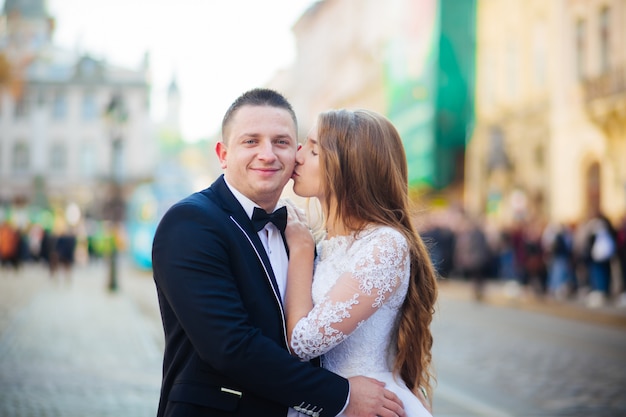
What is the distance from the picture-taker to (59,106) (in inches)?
3452

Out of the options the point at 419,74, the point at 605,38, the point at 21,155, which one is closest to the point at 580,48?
the point at 605,38

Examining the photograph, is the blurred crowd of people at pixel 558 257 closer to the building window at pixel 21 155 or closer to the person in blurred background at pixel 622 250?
the person in blurred background at pixel 622 250

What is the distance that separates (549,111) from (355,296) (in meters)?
29.3

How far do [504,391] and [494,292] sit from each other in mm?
14431

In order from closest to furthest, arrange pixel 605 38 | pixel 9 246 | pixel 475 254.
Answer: pixel 475 254, pixel 605 38, pixel 9 246

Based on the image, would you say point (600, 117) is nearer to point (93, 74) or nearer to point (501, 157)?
point (501, 157)

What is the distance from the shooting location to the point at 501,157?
3350cm

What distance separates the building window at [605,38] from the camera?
2753 centimetres

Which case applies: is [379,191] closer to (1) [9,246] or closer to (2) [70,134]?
(1) [9,246]

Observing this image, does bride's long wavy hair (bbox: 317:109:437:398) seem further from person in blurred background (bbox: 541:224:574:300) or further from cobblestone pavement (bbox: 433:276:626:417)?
person in blurred background (bbox: 541:224:574:300)

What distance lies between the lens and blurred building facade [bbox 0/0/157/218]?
84.4 m

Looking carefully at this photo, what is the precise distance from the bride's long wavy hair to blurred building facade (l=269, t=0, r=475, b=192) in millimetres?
27203

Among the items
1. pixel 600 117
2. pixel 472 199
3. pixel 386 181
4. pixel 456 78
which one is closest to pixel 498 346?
pixel 386 181

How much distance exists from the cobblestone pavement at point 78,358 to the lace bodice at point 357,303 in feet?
15.0
